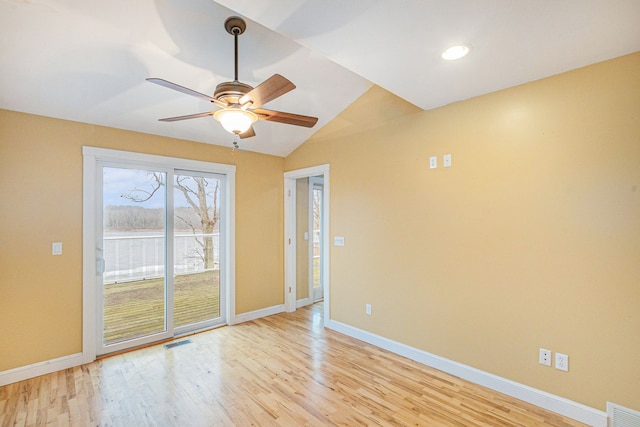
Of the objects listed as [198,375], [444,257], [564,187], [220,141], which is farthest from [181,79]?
[564,187]

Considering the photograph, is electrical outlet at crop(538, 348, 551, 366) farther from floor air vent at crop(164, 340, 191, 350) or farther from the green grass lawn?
the green grass lawn

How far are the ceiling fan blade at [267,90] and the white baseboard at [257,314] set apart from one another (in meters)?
3.18

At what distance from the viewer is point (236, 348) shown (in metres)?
3.31

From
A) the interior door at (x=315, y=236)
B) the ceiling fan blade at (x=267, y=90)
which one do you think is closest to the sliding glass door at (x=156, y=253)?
the interior door at (x=315, y=236)

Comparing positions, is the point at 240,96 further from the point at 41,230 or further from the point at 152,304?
the point at 152,304

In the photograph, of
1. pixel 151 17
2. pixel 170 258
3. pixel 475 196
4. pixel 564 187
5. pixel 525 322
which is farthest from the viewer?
pixel 170 258

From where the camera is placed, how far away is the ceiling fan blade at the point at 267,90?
1643mm

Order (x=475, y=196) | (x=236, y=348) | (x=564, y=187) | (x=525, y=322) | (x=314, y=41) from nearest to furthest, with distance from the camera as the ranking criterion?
(x=314, y=41)
(x=564, y=187)
(x=525, y=322)
(x=475, y=196)
(x=236, y=348)

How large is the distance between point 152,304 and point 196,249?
82 centimetres

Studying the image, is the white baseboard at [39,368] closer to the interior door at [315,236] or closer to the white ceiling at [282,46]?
the white ceiling at [282,46]

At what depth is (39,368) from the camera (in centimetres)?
273

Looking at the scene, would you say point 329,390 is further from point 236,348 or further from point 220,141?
point 220,141

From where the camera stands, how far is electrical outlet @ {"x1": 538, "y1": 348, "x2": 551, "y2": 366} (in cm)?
224

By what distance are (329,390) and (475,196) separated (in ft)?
7.06
